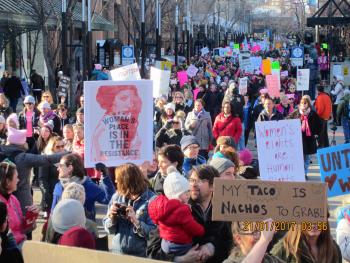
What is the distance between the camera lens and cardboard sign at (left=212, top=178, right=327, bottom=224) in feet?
15.8

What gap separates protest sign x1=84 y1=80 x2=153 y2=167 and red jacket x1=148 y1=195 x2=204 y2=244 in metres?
2.87

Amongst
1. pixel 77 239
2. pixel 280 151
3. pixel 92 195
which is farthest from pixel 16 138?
pixel 77 239

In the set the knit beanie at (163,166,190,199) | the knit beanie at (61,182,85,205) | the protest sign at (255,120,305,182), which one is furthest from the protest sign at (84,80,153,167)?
the knit beanie at (163,166,190,199)

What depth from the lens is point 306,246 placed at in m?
5.09

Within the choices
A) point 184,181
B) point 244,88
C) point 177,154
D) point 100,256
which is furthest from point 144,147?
point 244,88

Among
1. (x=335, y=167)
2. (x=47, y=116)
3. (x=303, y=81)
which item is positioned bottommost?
(x=335, y=167)

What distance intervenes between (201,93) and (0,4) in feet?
28.2

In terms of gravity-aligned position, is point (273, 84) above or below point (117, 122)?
above

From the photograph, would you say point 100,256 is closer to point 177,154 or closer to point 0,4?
point 177,154

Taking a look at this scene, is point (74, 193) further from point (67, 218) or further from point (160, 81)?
point (160, 81)

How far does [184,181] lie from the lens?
5949mm

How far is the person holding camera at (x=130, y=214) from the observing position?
6227 millimetres
